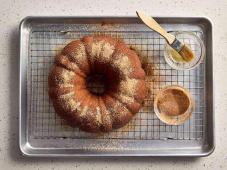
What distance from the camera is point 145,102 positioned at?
1704mm

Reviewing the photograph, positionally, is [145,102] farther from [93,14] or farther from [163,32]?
[93,14]

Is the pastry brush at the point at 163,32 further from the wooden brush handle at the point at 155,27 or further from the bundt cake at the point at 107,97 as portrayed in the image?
the bundt cake at the point at 107,97

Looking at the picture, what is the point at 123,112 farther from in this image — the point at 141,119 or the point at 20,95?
the point at 20,95

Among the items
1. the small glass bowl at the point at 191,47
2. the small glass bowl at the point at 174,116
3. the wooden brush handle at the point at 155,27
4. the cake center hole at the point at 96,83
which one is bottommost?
the small glass bowl at the point at 174,116

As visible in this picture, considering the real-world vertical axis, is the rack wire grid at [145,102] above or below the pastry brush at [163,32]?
below

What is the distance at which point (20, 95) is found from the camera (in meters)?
1.69

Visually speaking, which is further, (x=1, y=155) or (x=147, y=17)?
(x=1, y=155)

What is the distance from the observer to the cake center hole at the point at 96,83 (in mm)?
1700

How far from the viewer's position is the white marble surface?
5.62 feet

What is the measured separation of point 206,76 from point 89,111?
49cm

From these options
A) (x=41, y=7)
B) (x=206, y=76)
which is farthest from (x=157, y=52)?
(x=41, y=7)

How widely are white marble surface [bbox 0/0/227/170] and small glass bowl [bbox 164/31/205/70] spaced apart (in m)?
0.08

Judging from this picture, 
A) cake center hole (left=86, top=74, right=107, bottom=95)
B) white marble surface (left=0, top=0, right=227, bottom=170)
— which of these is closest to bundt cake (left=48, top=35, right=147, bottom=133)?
cake center hole (left=86, top=74, right=107, bottom=95)

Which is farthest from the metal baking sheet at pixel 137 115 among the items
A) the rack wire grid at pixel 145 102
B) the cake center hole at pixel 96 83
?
the cake center hole at pixel 96 83
